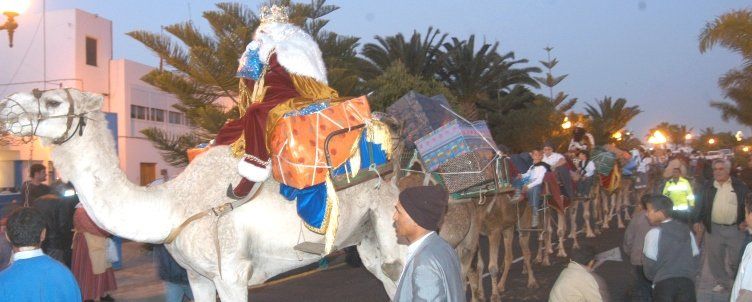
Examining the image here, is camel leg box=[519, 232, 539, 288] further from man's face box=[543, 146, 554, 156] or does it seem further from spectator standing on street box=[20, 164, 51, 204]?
spectator standing on street box=[20, 164, 51, 204]

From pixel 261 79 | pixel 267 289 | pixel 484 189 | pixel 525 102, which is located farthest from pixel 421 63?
pixel 261 79

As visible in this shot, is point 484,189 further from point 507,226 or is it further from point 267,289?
point 267,289

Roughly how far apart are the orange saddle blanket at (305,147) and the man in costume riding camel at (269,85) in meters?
0.12

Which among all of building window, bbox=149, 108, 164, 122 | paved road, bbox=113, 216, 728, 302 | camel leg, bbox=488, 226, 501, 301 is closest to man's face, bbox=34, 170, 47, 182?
paved road, bbox=113, 216, 728, 302

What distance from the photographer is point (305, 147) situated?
18.5ft

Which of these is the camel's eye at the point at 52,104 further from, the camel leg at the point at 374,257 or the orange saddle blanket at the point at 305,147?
the camel leg at the point at 374,257

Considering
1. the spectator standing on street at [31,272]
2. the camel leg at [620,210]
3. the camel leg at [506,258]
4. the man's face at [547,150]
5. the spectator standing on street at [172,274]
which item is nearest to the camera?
the spectator standing on street at [31,272]

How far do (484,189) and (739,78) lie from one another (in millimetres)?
14230

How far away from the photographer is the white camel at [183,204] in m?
4.91

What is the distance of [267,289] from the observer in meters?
11.2

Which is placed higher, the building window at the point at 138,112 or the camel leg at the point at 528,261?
the building window at the point at 138,112

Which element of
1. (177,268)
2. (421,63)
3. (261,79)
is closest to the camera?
(261,79)

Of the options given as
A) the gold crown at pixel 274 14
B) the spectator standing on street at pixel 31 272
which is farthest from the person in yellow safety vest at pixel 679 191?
the spectator standing on street at pixel 31 272

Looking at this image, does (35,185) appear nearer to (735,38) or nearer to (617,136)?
(735,38)
